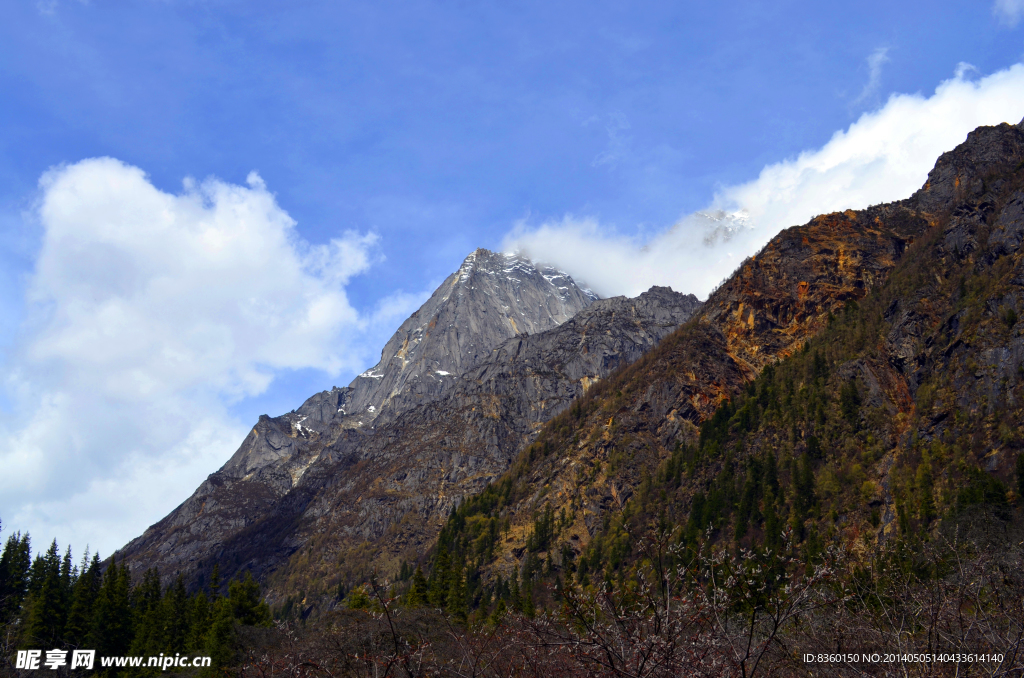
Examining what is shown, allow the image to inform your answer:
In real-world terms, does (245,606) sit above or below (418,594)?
above

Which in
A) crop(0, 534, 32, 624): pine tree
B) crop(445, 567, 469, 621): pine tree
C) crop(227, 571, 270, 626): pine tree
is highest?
crop(0, 534, 32, 624): pine tree

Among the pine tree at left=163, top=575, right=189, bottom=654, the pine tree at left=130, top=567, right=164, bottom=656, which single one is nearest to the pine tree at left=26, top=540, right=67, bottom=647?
the pine tree at left=130, top=567, right=164, bottom=656

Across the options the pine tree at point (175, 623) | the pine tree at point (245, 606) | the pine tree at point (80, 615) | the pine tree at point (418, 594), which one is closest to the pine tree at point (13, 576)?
the pine tree at point (80, 615)

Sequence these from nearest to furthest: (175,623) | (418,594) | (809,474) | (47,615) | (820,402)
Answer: (47,615), (175,623), (418,594), (809,474), (820,402)

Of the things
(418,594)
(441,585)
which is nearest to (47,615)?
(418,594)

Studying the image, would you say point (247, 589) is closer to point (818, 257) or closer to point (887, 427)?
point (887, 427)

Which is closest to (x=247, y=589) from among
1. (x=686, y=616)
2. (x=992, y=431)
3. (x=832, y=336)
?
(x=686, y=616)

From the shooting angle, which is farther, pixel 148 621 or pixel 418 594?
pixel 418 594

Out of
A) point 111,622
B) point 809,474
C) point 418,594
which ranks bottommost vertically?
point 418,594

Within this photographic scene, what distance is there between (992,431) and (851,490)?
17.8 meters

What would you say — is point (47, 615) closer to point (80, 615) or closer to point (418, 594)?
point (80, 615)

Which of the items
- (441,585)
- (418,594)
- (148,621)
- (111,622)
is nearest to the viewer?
(111,622)

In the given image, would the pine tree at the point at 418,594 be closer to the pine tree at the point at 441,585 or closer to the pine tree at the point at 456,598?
the pine tree at the point at 441,585

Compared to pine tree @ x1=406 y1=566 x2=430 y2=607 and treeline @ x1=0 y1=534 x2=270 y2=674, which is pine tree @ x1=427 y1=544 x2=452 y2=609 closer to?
pine tree @ x1=406 y1=566 x2=430 y2=607
